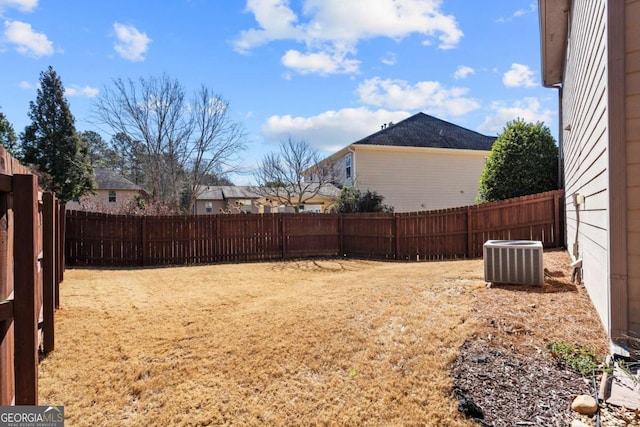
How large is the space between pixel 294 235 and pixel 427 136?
1066 cm

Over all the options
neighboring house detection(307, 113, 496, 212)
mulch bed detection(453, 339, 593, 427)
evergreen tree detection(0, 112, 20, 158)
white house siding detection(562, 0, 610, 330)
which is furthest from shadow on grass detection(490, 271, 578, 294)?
evergreen tree detection(0, 112, 20, 158)

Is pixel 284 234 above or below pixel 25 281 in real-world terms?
below

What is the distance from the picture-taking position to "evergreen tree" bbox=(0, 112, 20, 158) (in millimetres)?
19969

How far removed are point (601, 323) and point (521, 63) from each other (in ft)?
32.8

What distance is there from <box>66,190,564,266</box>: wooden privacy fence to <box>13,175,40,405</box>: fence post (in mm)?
9858

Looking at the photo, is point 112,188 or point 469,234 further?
point 112,188

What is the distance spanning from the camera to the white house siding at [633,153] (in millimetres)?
2801

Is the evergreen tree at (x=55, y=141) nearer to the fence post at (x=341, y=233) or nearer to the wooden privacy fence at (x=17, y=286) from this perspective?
the fence post at (x=341, y=233)

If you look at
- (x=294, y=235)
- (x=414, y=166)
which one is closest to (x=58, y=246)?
(x=294, y=235)

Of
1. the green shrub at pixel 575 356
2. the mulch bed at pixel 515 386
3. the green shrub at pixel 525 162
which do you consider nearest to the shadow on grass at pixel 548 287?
the green shrub at pixel 575 356

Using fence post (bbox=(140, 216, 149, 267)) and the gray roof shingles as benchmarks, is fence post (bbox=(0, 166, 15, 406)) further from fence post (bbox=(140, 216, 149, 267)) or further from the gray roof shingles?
the gray roof shingles

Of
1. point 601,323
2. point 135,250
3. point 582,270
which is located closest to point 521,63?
point 582,270

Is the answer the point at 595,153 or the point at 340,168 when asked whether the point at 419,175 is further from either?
the point at 595,153

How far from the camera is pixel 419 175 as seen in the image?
1802cm
